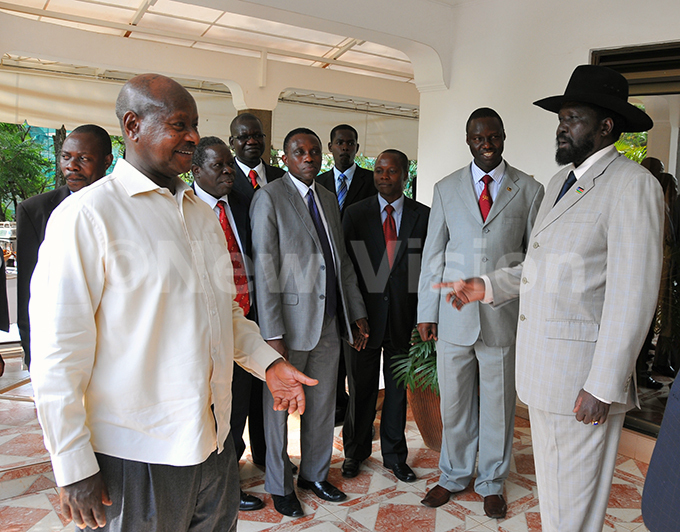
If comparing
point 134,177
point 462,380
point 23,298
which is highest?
point 134,177

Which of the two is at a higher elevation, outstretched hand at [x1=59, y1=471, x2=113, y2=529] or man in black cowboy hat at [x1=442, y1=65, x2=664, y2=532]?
man in black cowboy hat at [x1=442, y1=65, x2=664, y2=532]

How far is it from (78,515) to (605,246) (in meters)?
1.83

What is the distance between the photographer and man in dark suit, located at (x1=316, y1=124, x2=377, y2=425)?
4223mm

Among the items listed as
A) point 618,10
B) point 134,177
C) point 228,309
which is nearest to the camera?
point 134,177

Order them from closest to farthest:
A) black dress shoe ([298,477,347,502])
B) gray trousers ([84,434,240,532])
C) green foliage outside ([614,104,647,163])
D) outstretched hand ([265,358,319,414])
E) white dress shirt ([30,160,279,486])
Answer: white dress shirt ([30,160,279,486]) → gray trousers ([84,434,240,532]) → outstretched hand ([265,358,319,414]) → black dress shoe ([298,477,347,502]) → green foliage outside ([614,104,647,163])

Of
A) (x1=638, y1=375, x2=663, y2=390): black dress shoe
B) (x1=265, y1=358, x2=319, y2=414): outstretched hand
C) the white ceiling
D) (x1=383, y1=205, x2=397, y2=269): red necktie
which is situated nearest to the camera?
(x1=265, y1=358, x2=319, y2=414): outstretched hand

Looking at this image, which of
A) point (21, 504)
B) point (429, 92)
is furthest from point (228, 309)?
point (429, 92)

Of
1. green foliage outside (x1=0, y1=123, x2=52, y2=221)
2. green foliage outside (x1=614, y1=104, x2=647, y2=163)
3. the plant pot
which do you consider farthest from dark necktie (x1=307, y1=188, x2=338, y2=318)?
green foliage outside (x1=0, y1=123, x2=52, y2=221)

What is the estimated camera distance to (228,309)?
1.70 m

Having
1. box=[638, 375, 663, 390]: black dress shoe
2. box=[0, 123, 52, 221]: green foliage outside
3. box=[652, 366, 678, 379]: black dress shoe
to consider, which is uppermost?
box=[0, 123, 52, 221]: green foliage outside

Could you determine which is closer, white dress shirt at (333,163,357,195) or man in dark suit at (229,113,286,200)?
man in dark suit at (229,113,286,200)

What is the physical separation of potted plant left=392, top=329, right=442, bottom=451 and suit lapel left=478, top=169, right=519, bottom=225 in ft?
3.00

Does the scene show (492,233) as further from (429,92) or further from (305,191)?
(429,92)

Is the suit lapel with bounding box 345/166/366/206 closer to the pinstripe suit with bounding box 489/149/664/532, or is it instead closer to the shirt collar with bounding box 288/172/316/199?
the shirt collar with bounding box 288/172/316/199
